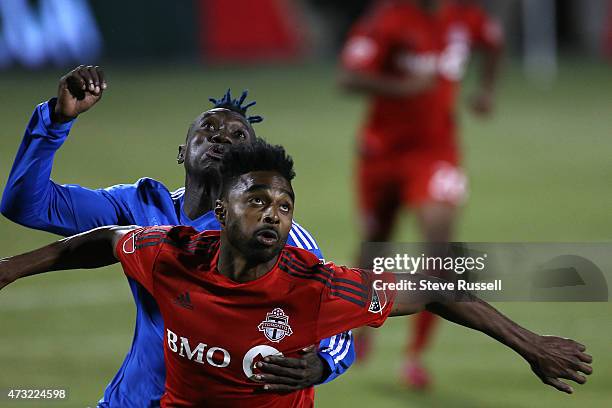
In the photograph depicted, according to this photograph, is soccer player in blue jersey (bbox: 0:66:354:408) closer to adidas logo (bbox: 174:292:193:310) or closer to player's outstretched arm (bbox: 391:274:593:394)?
adidas logo (bbox: 174:292:193:310)

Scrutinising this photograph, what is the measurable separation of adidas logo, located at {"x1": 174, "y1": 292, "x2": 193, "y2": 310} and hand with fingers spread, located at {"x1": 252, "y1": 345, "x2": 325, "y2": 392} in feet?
1.06

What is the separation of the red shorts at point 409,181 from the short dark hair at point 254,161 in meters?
4.22

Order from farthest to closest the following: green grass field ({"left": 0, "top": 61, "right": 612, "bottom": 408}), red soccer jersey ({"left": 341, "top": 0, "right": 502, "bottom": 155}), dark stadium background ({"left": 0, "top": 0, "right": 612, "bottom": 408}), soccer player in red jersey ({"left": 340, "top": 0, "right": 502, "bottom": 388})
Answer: red soccer jersey ({"left": 341, "top": 0, "right": 502, "bottom": 155}) < soccer player in red jersey ({"left": 340, "top": 0, "right": 502, "bottom": 388}) < dark stadium background ({"left": 0, "top": 0, "right": 612, "bottom": 408}) < green grass field ({"left": 0, "top": 61, "right": 612, "bottom": 408})

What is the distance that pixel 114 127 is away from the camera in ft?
59.3

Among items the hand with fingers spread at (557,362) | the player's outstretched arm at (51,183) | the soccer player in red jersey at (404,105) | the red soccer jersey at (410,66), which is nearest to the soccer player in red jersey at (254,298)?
the hand with fingers spread at (557,362)

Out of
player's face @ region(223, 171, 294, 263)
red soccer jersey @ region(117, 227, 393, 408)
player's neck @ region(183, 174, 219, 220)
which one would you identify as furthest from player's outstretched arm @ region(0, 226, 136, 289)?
player's face @ region(223, 171, 294, 263)

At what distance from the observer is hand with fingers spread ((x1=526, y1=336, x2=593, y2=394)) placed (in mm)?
4211

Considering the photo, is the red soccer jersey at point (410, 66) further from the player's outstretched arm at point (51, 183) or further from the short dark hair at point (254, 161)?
the short dark hair at point (254, 161)

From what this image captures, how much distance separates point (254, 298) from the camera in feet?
14.2

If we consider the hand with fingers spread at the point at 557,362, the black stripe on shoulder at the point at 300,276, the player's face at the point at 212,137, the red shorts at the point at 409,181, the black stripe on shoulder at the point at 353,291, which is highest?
the red shorts at the point at 409,181

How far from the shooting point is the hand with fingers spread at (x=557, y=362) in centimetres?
421

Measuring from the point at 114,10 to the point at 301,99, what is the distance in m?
4.21

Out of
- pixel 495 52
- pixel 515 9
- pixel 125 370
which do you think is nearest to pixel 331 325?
pixel 125 370

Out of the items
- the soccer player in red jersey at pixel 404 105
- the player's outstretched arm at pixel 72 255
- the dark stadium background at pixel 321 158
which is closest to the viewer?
the player's outstretched arm at pixel 72 255
